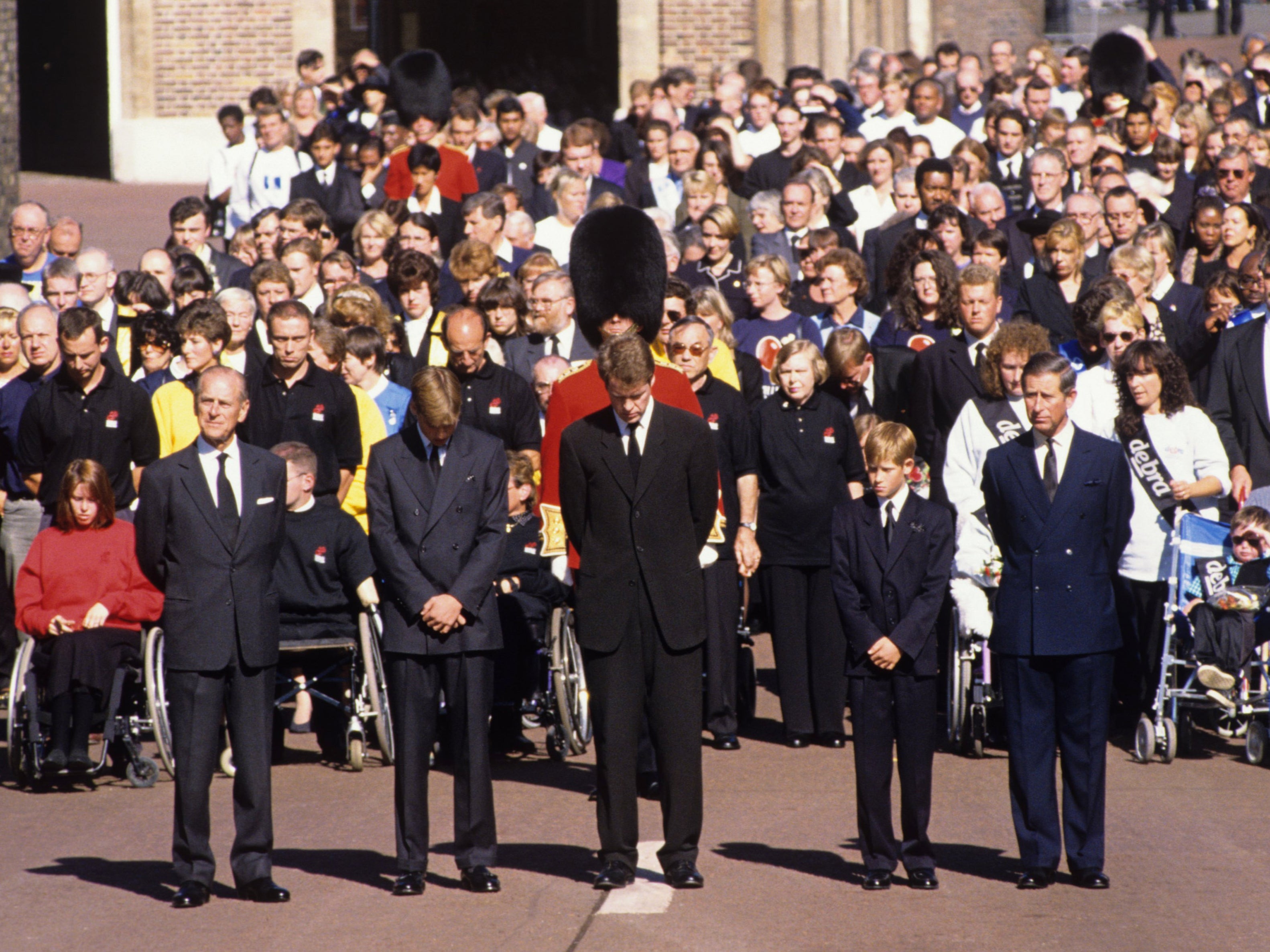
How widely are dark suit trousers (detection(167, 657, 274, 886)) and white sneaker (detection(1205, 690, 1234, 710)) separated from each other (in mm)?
4242

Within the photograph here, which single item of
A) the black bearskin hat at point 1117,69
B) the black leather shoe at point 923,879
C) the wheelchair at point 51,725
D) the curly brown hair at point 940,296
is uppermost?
the black bearskin hat at point 1117,69

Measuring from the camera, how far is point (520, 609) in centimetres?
962

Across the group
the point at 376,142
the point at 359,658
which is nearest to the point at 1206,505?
the point at 359,658

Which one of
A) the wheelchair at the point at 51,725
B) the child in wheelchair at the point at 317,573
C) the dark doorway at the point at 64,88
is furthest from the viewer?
the dark doorway at the point at 64,88

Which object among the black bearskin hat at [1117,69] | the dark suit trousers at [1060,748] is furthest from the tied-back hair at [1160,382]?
the black bearskin hat at [1117,69]

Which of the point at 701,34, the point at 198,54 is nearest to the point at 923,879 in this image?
the point at 701,34

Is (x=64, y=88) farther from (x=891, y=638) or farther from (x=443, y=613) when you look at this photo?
(x=891, y=638)

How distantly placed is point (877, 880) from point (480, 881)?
4.58 feet

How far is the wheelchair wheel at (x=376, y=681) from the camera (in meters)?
9.27

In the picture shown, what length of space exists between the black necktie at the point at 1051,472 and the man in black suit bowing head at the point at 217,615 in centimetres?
279

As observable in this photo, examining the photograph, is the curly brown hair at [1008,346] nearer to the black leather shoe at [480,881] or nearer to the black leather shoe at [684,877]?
the black leather shoe at [684,877]

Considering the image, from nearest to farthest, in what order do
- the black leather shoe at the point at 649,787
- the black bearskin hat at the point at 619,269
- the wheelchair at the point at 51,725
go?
the black leather shoe at the point at 649,787, the wheelchair at the point at 51,725, the black bearskin hat at the point at 619,269

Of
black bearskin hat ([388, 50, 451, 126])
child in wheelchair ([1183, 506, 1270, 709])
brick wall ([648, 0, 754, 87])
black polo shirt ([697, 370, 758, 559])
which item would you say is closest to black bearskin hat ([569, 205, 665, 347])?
black polo shirt ([697, 370, 758, 559])

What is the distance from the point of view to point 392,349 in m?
11.5
